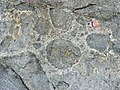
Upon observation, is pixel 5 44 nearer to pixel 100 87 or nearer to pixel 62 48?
pixel 62 48

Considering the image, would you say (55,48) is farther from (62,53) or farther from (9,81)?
(9,81)

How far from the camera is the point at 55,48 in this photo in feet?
5.37

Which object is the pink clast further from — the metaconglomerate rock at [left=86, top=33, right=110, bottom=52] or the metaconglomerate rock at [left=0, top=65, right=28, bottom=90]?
the metaconglomerate rock at [left=0, top=65, right=28, bottom=90]

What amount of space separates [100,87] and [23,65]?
337mm

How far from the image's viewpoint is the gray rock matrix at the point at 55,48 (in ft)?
5.30

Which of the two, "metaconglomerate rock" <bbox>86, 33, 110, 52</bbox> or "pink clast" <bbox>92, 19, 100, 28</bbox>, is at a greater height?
"pink clast" <bbox>92, 19, 100, 28</bbox>

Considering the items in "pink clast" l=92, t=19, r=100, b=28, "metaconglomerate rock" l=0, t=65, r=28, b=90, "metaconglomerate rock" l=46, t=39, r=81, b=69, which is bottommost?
"metaconglomerate rock" l=0, t=65, r=28, b=90

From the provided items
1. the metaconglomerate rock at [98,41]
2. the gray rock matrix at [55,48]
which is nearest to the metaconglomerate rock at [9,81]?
the gray rock matrix at [55,48]

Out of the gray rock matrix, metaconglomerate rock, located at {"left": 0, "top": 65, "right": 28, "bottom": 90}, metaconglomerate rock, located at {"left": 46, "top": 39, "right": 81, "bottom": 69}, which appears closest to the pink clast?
the gray rock matrix

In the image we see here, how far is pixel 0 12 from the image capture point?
5.31 ft

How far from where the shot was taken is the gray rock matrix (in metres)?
1.61

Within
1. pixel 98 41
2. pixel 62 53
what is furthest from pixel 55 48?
pixel 98 41

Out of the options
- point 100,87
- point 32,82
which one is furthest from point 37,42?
point 100,87

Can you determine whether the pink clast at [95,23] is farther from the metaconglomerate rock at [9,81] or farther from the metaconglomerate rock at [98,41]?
the metaconglomerate rock at [9,81]
